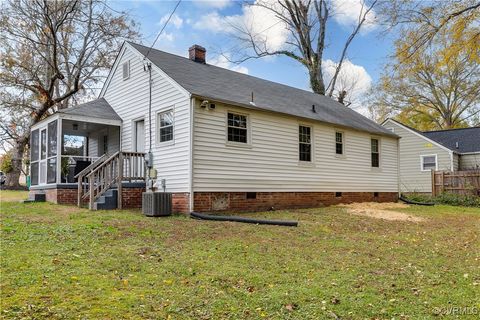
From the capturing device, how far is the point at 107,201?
10.7m

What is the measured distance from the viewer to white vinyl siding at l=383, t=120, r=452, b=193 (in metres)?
23.1

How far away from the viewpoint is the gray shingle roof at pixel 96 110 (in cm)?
1246

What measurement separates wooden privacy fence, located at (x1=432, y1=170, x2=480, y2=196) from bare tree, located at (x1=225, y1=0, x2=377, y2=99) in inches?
361

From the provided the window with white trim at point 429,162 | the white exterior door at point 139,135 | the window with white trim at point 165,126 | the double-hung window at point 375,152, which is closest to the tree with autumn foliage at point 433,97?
the window with white trim at point 429,162

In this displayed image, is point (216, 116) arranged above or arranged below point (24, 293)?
above

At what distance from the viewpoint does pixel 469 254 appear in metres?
6.30

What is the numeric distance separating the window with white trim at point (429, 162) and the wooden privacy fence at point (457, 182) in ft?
13.1

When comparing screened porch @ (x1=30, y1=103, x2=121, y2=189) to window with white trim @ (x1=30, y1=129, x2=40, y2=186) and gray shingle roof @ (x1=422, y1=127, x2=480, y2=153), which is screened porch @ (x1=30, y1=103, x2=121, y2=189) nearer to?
window with white trim @ (x1=30, y1=129, x2=40, y2=186)

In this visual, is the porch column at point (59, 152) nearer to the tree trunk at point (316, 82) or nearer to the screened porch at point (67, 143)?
the screened porch at point (67, 143)

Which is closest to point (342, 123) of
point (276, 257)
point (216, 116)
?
point (216, 116)

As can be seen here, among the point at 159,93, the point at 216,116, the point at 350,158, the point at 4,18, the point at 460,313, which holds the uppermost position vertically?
the point at 4,18

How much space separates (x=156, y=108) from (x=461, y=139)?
22.2 meters

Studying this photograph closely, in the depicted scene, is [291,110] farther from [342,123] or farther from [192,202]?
[192,202]

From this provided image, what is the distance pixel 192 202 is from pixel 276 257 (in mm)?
4551
